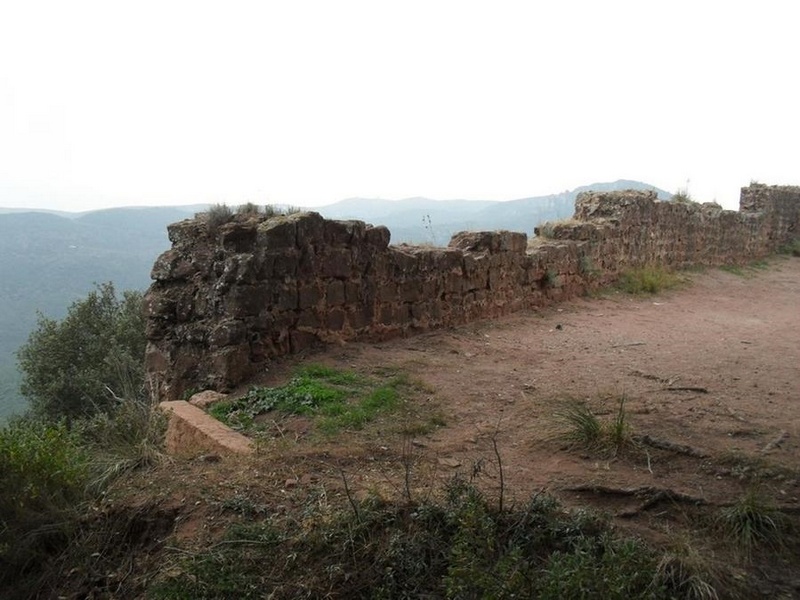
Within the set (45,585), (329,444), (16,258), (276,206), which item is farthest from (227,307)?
(16,258)

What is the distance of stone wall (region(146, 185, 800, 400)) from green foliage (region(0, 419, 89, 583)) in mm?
1926

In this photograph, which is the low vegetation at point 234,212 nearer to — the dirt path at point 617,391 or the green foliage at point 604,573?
the dirt path at point 617,391

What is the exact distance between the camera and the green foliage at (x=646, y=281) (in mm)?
12367

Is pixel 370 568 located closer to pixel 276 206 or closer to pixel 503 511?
pixel 503 511

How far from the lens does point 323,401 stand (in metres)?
5.40

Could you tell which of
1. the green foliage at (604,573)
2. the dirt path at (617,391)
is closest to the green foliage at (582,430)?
the dirt path at (617,391)

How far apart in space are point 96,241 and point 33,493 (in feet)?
155

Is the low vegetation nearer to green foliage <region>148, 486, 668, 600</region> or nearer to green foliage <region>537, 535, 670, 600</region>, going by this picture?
green foliage <region>148, 486, 668, 600</region>

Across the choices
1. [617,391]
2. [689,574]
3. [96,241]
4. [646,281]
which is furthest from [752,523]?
[96,241]

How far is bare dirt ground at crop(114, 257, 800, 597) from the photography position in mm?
3680

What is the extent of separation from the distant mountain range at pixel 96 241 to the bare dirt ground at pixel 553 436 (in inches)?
761

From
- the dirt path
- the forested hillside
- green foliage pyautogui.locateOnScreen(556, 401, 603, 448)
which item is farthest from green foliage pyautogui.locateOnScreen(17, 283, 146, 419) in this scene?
green foliage pyautogui.locateOnScreen(556, 401, 603, 448)

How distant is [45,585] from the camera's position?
145 inches

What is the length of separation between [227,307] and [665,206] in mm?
11488
